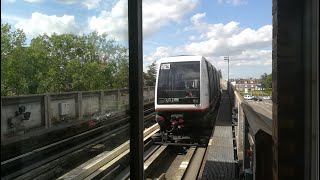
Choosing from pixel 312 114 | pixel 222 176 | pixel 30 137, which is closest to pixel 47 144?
pixel 30 137

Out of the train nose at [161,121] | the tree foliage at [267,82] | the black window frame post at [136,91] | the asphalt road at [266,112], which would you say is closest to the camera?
the black window frame post at [136,91]

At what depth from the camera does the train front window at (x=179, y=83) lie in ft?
39.2

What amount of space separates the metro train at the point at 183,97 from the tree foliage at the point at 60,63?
9.51 metres

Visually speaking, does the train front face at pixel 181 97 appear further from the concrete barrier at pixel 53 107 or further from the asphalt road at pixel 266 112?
the concrete barrier at pixel 53 107

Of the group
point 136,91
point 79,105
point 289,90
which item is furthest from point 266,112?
point 79,105

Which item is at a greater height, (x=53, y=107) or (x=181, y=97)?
(x=53, y=107)

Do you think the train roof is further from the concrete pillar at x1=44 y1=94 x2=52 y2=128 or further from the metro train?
the concrete pillar at x1=44 y1=94 x2=52 y2=128

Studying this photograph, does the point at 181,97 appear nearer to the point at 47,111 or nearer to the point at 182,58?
the point at 182,58

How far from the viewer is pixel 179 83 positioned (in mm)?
12102

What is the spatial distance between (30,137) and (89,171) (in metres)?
0.61

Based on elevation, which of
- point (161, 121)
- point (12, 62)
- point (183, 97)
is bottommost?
point (161, 121)

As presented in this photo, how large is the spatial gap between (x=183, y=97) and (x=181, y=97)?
0.07m

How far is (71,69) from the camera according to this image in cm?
204

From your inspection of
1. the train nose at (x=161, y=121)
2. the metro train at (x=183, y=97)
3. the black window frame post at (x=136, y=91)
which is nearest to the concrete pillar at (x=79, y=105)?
the black window frame post at (x=136, y=91)
